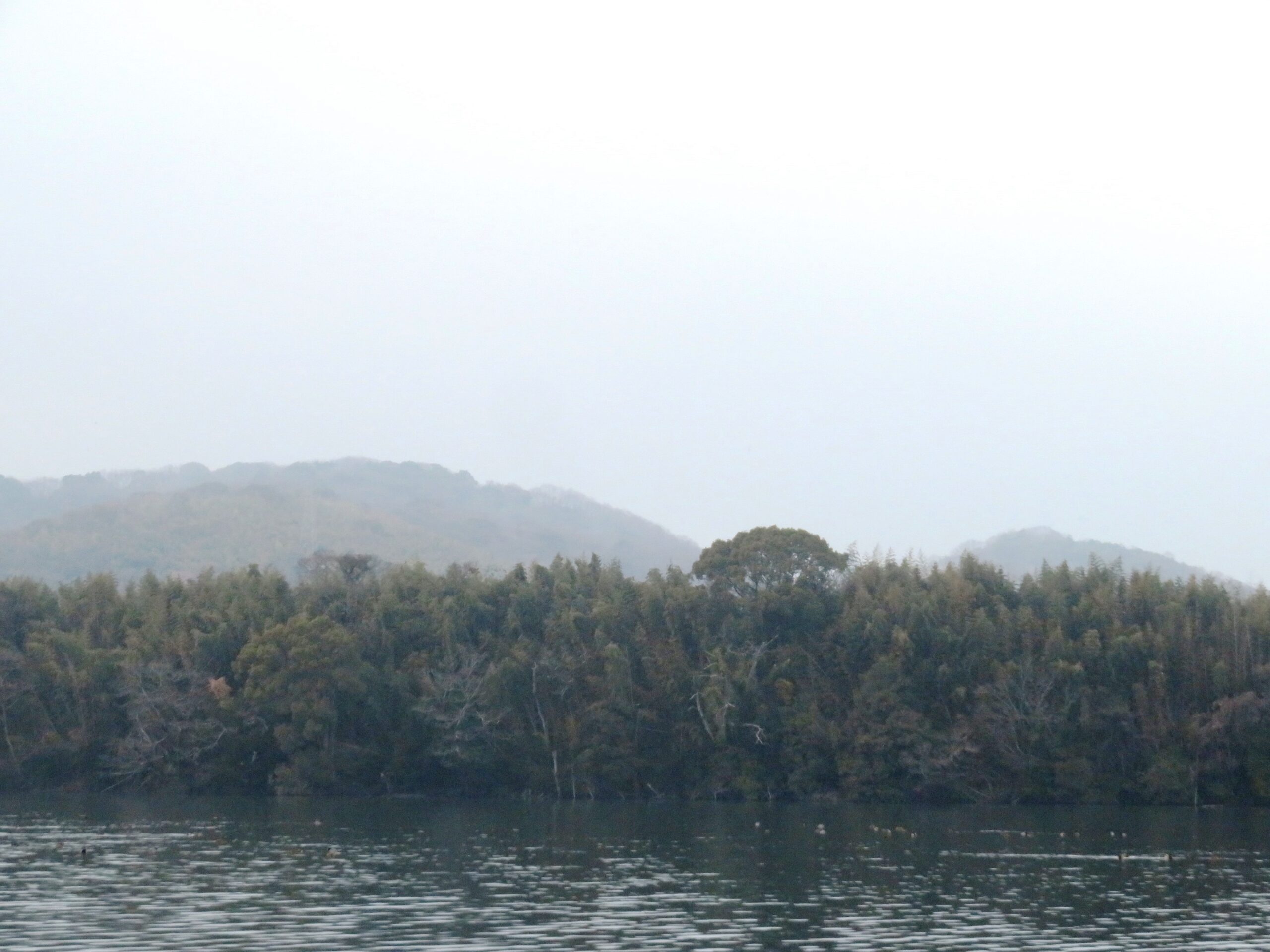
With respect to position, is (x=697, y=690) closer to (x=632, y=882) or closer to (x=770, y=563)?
(x=770, y=563)

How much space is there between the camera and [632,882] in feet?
107

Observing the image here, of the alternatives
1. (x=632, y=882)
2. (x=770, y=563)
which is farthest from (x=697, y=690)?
(x=632, y=882)

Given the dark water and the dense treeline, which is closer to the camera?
the dark water

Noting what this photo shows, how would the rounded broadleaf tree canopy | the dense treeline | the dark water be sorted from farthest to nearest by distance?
the rounded broadleaf tree canopy < the dense treeline < the dark water

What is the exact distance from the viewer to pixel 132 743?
61.4m

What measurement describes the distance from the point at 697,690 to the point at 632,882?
96.5 feet

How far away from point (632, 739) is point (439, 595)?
1328cm

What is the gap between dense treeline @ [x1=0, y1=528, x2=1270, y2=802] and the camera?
57.8 meters

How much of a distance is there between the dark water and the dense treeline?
6166mm

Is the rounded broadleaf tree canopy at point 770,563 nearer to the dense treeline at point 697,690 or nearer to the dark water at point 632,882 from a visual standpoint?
the dense treeline at point 697,690

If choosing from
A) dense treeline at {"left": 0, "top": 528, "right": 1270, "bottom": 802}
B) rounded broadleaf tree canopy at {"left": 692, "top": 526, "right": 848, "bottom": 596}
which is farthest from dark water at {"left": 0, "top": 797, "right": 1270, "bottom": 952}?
Result: rounded broadleaf tree canopy at {"left": 692, "top": 526, "right": 848, "bottom": 596}

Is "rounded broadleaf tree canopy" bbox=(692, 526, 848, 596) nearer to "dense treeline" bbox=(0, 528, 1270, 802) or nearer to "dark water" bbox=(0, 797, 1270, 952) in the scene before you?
"dense treeline" bbox=(0, 528, 1270, 802)

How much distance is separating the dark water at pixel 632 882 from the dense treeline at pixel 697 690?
243 inches

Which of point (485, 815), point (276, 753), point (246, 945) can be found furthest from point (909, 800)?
point (246, 945)
